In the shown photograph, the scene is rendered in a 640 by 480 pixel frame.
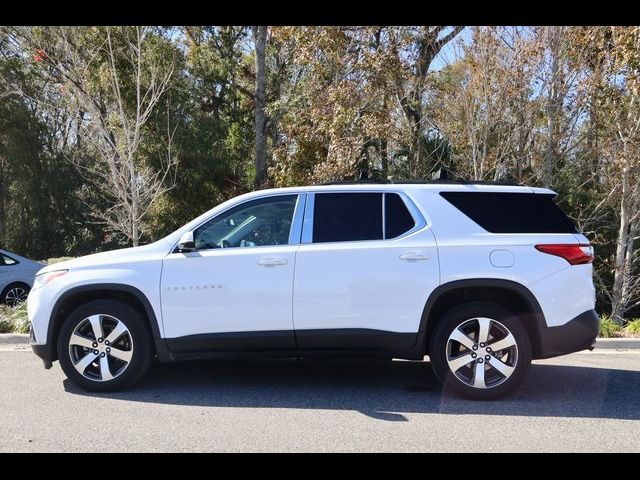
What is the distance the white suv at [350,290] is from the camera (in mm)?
5199

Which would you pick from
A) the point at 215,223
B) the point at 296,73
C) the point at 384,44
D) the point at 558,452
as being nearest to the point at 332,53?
the point at 384,44

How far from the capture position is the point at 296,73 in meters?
17.8

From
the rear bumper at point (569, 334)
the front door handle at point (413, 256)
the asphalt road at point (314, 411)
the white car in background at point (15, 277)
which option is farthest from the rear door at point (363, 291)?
the white car in background at point (15, 277)

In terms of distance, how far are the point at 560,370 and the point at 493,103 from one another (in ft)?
18.9

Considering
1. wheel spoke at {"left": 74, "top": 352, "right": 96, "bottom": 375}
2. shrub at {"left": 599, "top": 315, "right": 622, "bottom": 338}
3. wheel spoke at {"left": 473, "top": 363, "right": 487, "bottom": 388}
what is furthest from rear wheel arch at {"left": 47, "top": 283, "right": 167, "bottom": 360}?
shrub at {"left": 599, "top": 315, "right": 622, "bottom": 338}

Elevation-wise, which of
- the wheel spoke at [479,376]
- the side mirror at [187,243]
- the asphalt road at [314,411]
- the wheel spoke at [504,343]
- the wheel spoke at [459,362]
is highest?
the side mirror at [187,243]

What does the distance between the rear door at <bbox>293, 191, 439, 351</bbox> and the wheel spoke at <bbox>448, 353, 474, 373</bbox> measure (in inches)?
15.3

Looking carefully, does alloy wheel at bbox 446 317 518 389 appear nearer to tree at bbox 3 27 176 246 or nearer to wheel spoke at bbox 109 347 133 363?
wheel spoke at bbox 109 347 133 363

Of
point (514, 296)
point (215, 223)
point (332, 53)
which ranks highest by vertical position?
point (332, 53)

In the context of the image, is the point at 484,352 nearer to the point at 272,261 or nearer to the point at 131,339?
the point at 272,261

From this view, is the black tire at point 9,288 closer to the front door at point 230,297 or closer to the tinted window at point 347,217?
the front door at point 230,297

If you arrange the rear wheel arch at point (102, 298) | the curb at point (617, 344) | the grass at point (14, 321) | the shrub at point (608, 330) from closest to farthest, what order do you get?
1. the rear wheel arch at point (102, 298)
2. the curb at point (617, 344)
3. the shrub at point (608, 330)
4. the grass at point (14, 321)

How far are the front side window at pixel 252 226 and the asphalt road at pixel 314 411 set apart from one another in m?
1.39

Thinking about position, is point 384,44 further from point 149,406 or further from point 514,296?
point 149,406
